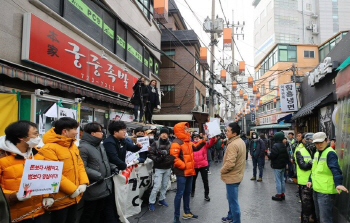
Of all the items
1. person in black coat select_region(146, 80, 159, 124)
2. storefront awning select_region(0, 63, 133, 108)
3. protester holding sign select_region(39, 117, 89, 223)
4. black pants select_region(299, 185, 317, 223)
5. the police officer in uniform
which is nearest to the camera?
protester holding sign select_region(39, 117, 89, 223)

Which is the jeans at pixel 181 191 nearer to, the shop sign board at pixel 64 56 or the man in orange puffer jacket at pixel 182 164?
the man in orange puffer jacket at pixel 182 164

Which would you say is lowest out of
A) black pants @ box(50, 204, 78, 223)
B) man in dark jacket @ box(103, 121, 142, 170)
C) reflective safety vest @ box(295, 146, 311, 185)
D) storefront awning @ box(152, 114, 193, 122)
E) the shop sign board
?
black pants @ box(50, 204, 78, 223)

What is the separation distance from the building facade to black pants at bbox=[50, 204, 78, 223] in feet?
9.83

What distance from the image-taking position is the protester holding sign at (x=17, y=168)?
2.57 meters

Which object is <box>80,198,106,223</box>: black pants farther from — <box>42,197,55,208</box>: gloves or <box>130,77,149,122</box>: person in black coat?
<box>130,77,149,122</box>: person in black coat

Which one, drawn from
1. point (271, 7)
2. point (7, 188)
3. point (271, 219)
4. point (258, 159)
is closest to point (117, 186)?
point (7, 188)

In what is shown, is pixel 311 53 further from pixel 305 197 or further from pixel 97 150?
pixel 97 150

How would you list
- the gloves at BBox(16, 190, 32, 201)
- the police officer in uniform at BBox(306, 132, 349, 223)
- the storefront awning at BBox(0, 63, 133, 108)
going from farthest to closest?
the storefront awning at BBox(0, 63, 133, 108) → the police officer in uniform at BBox(306, 132, 349, 223) → the gloves at BBox(16, 190, 32, 201)

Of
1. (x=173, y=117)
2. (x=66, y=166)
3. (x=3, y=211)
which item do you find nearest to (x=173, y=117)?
(x=173, y=117)

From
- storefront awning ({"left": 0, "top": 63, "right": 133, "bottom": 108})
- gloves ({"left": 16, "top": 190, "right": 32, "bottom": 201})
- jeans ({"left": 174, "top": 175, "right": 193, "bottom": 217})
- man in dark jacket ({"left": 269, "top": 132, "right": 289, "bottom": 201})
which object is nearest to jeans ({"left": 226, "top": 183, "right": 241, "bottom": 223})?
jeans ({"left": 174, "top": 175, "right": 193, "bottom": 217})

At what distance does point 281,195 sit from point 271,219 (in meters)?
1.99

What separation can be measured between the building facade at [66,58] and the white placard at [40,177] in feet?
10.5

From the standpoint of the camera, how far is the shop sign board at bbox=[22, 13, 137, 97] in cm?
643

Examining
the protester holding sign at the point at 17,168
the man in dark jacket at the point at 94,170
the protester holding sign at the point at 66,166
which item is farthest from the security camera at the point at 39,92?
the protester holding sign at the point at 17,168
